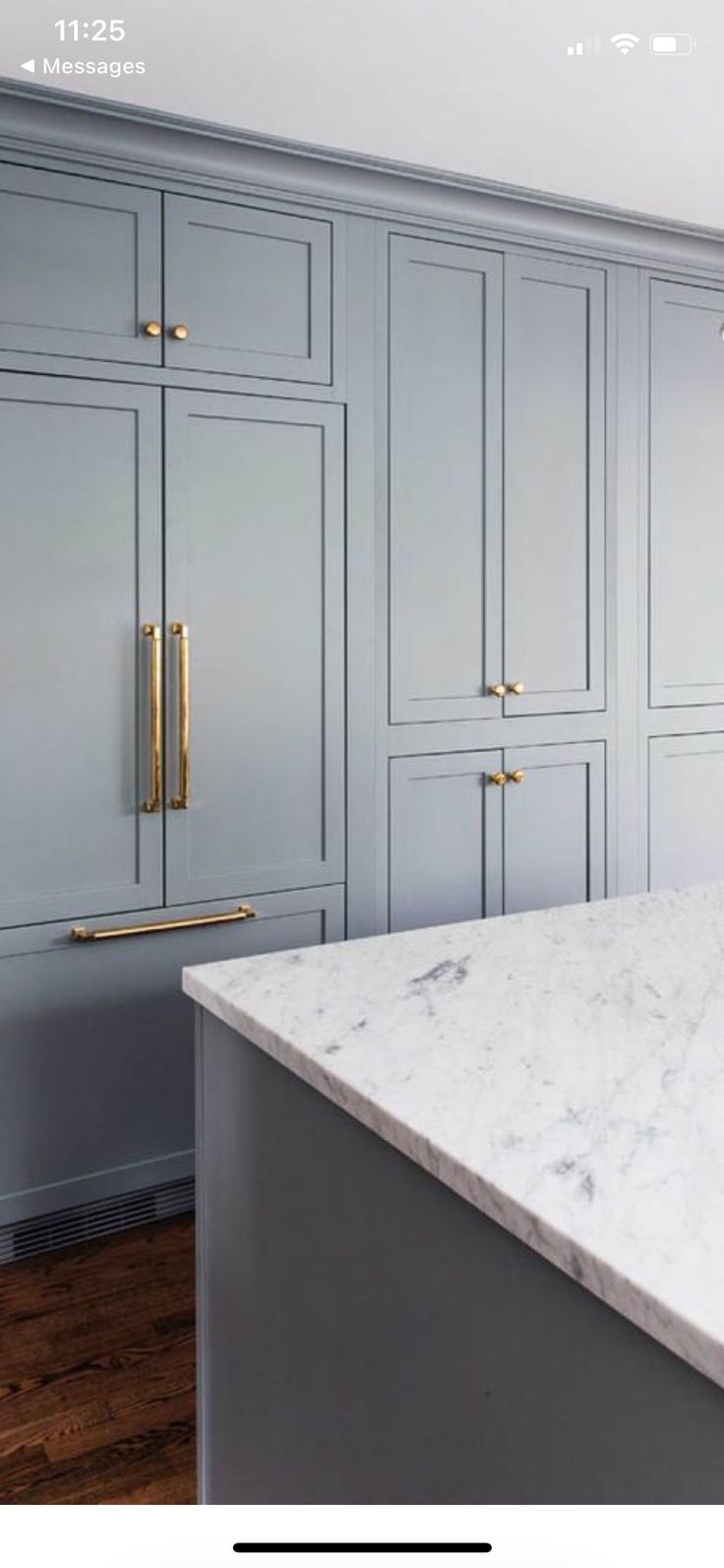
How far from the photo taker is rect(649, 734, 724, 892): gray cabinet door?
3.57 meters

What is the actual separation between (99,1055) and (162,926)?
32cm

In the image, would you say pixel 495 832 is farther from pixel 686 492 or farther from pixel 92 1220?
pixel 92 1220

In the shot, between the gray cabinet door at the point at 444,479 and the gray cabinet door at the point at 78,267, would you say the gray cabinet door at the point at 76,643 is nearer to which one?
the gray cabinet door at the point at 78,267

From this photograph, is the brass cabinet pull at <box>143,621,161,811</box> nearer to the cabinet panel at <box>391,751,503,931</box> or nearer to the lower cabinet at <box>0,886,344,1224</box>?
the lower cabinet at <box>0,886,344,1224</box>

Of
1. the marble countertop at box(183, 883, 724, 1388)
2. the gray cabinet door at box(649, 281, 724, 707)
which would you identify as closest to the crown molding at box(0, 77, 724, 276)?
the gray cabinet door at box(649, 281, 724, 707)

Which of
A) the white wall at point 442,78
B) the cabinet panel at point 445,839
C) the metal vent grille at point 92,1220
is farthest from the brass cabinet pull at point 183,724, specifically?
the white wall at point 442,78

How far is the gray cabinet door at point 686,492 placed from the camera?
3.49m

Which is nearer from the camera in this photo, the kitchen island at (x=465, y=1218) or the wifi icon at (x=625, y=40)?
the kitchen island at (x=465, y=1218)

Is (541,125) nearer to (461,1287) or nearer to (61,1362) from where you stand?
(461,1287)

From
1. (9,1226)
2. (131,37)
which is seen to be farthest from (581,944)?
(131,37)

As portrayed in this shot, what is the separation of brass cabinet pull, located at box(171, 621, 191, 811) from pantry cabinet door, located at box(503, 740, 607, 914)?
90 cm

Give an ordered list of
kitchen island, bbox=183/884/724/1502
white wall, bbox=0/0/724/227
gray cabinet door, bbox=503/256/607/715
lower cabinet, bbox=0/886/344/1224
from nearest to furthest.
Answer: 1. kitchen island, bbox=183/884/724/1502
2. white wall, bbox=0/0/724/227
3. lower cabinet, bbox=0/886/344/1224
4. gray cabinet door, bbox=503/256/607/715

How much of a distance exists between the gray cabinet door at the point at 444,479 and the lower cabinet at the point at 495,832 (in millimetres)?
170

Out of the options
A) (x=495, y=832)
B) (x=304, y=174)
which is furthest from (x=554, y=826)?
(x=304, y=174)
